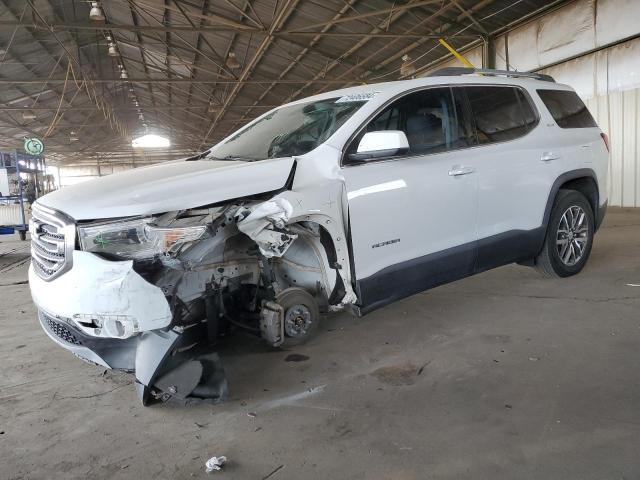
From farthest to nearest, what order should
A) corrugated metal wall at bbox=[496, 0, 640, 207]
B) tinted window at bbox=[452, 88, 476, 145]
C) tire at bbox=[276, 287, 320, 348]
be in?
corrugated metal wall at bbox=[496, 0, 640, 207] → tinted window at bbox=[452, 88, 476, 145] → tire at bbox=[276, 287, 320, 348]

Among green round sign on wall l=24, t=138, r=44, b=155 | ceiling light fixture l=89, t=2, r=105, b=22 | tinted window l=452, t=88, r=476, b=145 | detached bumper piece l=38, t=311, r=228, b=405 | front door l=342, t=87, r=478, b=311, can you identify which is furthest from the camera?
green round sign on wall l=24, t=138, r=44, b=155

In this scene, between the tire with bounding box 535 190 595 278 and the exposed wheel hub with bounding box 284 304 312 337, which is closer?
the exposed wheel hub with bounding box 284 304 312 337

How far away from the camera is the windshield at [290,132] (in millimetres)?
3145

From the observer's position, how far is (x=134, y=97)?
27.3 m

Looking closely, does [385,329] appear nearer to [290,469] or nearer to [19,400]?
[290,469]

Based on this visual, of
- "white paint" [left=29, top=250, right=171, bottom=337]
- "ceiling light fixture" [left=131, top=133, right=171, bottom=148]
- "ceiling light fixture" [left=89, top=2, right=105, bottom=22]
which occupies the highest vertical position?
"ceiling light fixture" [left=131, top=133, right=171, bottom=148]

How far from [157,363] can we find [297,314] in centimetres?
101

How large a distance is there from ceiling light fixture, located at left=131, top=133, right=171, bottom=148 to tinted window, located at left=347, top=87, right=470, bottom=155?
37.9 meters

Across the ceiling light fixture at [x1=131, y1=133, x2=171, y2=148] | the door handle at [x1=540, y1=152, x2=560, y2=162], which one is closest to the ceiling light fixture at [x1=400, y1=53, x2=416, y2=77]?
the door handle at [x1=540, y1=152, x2=560, y2=162]

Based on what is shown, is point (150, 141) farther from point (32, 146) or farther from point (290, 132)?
point (290, 132)

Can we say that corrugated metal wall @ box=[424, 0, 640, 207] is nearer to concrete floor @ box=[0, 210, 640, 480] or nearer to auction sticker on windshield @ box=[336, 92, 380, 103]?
concrete floor @ box=[0, 210, 640, 480]

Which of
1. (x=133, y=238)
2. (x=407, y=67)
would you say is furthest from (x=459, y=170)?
(x=407, y=67)

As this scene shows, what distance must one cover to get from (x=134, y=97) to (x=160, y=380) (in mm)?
28119

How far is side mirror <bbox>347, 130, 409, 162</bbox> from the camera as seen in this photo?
286cm
